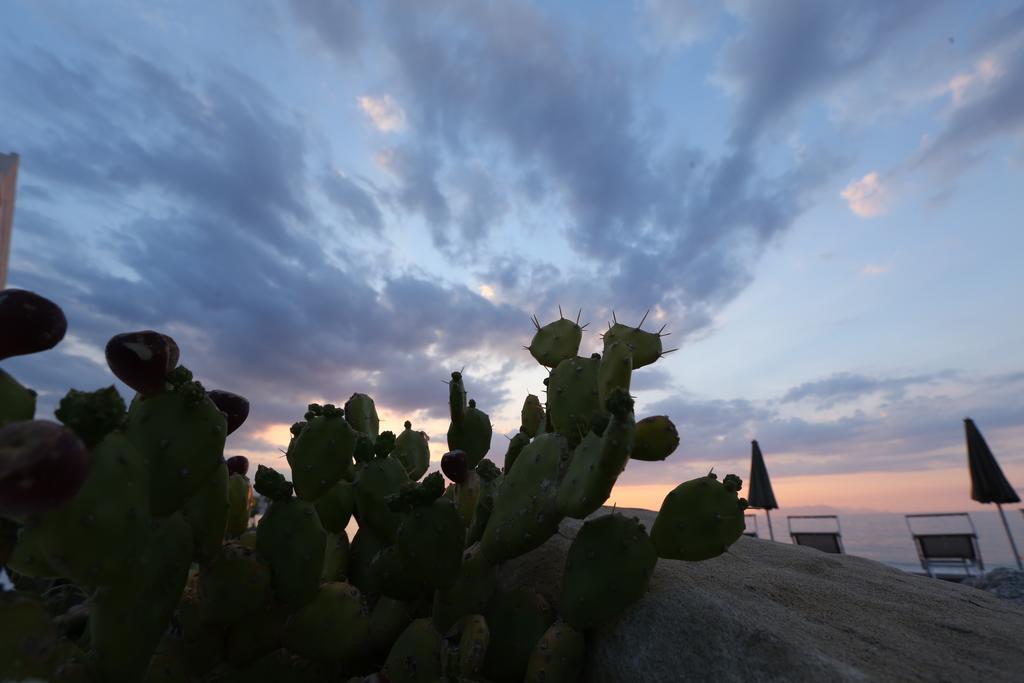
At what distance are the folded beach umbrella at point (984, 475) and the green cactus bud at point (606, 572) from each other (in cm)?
947

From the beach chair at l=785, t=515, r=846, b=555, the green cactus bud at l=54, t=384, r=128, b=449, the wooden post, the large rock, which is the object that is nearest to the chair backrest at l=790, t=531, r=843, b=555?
the beach chair at l=785, t=515, r=846, b=555

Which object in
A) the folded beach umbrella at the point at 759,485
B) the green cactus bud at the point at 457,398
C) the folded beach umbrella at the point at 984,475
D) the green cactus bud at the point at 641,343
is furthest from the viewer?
the folded beach umbrella at the point at 759,485

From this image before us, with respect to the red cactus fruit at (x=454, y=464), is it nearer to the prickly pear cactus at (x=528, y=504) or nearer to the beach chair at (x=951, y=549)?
the prickly pear cactus at (x=528, y=504)

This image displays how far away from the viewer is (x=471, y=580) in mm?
1554

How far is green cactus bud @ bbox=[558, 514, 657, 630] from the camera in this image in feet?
4.57

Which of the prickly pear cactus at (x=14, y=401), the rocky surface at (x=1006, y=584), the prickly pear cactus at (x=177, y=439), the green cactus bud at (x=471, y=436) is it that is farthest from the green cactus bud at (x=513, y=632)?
Answer: the rocky surface at (x=1006, y=584)

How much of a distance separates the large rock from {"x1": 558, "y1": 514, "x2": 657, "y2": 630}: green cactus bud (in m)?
0.10

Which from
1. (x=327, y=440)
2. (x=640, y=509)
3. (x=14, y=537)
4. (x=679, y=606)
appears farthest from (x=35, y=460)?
(x=640, y=509)

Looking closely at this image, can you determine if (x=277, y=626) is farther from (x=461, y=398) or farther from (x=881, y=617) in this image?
(x=881, y=617)

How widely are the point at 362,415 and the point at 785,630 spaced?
1.62 metres

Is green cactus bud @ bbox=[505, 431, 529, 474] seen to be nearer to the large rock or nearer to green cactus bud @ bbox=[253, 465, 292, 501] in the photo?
the large rock

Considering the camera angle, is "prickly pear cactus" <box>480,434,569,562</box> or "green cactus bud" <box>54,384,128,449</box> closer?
"green cactus bud" <box>54,384,128,449</box>

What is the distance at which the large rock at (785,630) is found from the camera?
125cm

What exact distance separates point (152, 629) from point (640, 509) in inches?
97.3
